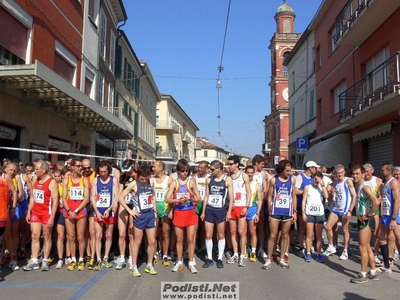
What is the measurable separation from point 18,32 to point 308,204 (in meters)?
10.1

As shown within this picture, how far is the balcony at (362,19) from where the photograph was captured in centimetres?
1377

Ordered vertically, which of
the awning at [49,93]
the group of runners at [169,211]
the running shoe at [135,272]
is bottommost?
the running shoe at [135,272]

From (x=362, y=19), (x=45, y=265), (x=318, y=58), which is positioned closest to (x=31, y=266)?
(x=45, y=265)

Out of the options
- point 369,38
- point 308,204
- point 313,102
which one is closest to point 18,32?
point 308,204

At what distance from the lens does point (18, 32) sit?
1242cm

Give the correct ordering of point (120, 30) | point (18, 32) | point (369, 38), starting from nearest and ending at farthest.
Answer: point (18, 32) → point (369, 38) → point (120, 30)

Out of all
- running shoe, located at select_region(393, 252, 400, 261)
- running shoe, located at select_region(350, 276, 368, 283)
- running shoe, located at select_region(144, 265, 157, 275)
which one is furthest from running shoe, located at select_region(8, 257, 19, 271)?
running shoe, located at select_region(393, 252, 400, 261)

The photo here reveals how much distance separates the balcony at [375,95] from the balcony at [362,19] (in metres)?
1.68

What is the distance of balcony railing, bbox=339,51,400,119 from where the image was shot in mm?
12938

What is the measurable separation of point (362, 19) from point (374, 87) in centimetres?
266

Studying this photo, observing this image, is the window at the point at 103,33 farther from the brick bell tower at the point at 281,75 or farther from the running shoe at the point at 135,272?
the brick bell tower at the point at 281,75

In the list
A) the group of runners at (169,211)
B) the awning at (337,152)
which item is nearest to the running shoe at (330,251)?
the group of runners at (169,211)

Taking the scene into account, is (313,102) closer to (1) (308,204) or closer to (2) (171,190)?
(1) (308,204)

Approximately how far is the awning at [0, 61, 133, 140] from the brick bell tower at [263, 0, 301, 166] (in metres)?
34.1
